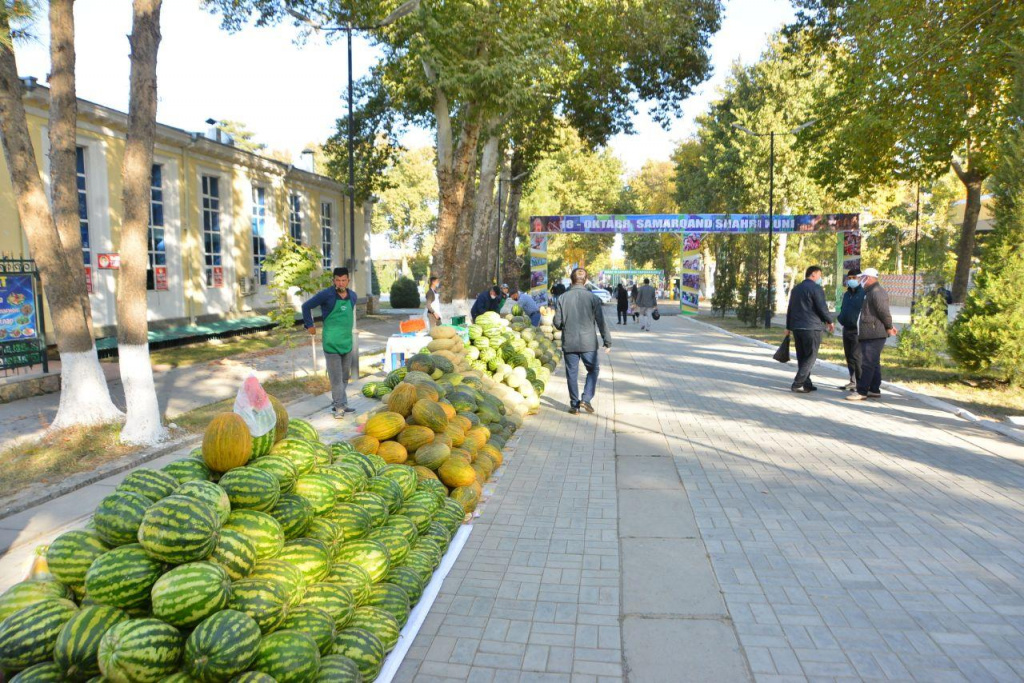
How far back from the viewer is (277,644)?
2656mm

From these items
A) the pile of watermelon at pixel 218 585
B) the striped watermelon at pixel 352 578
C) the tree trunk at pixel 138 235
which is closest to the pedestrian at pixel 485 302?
the tree trunk at pixel 138 235

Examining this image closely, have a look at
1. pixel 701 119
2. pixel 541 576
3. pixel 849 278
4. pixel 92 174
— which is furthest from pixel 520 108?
pixel 701 119

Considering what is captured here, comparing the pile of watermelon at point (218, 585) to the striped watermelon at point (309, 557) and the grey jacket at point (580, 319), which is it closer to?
the striped watermelon at point (309, 557)

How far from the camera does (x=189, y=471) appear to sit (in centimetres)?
319

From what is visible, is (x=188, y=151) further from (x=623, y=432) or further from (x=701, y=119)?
(x=701, y=119)

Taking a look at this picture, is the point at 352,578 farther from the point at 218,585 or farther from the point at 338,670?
the point at 218,585

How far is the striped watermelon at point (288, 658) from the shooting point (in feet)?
8.52

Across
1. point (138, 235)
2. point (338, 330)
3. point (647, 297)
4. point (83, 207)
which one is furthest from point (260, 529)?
point (647, 297)

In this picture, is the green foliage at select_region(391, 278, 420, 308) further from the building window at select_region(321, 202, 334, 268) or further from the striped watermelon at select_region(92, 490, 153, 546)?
the striped watermelon at select_region(92, 490, 153, 546)

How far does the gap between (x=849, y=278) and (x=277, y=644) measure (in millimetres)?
11643

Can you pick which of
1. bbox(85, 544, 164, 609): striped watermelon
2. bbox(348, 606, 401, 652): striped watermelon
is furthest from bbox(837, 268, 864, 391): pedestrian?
bbox(85, 544, 164, 609): striped watermelon

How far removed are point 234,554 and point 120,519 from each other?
477 millimetres

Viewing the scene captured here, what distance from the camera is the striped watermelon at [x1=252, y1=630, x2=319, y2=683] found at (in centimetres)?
260

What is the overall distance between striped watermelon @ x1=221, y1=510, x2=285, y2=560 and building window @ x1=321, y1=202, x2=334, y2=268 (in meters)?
27.4
